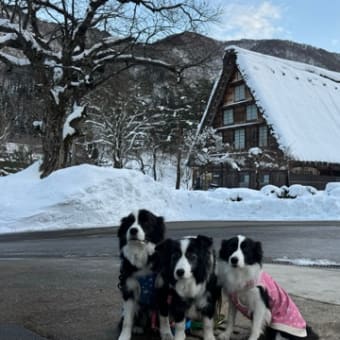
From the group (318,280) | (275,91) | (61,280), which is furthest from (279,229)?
(275,91)

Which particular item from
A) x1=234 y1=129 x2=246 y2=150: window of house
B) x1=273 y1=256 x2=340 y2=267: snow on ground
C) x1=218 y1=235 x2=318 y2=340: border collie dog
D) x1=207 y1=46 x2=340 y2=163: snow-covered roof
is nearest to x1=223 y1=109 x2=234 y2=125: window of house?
x1=234 y1=129 x2=246 y2=150: window of house

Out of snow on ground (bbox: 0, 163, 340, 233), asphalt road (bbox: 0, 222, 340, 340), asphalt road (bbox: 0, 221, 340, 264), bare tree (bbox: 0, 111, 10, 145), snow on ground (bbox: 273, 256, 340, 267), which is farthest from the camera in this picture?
bare tree (bbox: 0, 111, 10, 145)

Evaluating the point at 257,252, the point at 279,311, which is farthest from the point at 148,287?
the point at 279,311

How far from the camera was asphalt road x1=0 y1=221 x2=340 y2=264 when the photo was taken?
11.1m

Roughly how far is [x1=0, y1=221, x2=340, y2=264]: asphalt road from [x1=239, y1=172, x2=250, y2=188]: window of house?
24.7 m

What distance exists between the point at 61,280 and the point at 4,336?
2797mm

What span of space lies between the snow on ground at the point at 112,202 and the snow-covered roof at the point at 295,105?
12.4 metres

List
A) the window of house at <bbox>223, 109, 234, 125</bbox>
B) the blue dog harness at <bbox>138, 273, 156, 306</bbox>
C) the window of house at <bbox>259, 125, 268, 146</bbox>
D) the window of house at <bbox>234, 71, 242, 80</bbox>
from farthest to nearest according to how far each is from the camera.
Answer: the window of house at <bbox>223, 109, 234, 125</bbox>, the window of house at <bbox>234, 71, 242, 80</bbox>, the window of house at <bbox>259, 125, 268, 146</bbox>, the blue dog harness at <bbox>138, 273, 156, 306</bbox>

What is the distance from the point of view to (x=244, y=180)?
137 ft

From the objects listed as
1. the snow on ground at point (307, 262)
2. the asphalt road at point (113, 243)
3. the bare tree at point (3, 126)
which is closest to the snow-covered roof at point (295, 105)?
the bare tree at point (3, 126)

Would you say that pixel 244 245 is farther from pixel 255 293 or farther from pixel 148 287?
pixel 148 287

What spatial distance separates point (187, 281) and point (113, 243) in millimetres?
9447

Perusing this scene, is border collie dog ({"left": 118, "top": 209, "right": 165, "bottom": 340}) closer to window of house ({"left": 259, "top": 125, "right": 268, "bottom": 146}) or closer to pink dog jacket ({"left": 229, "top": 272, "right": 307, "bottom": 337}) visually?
pink dog jacket ({"left": 229, "top": 272, "right": 307, "bottom": 337})

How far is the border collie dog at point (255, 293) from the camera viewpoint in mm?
3916
